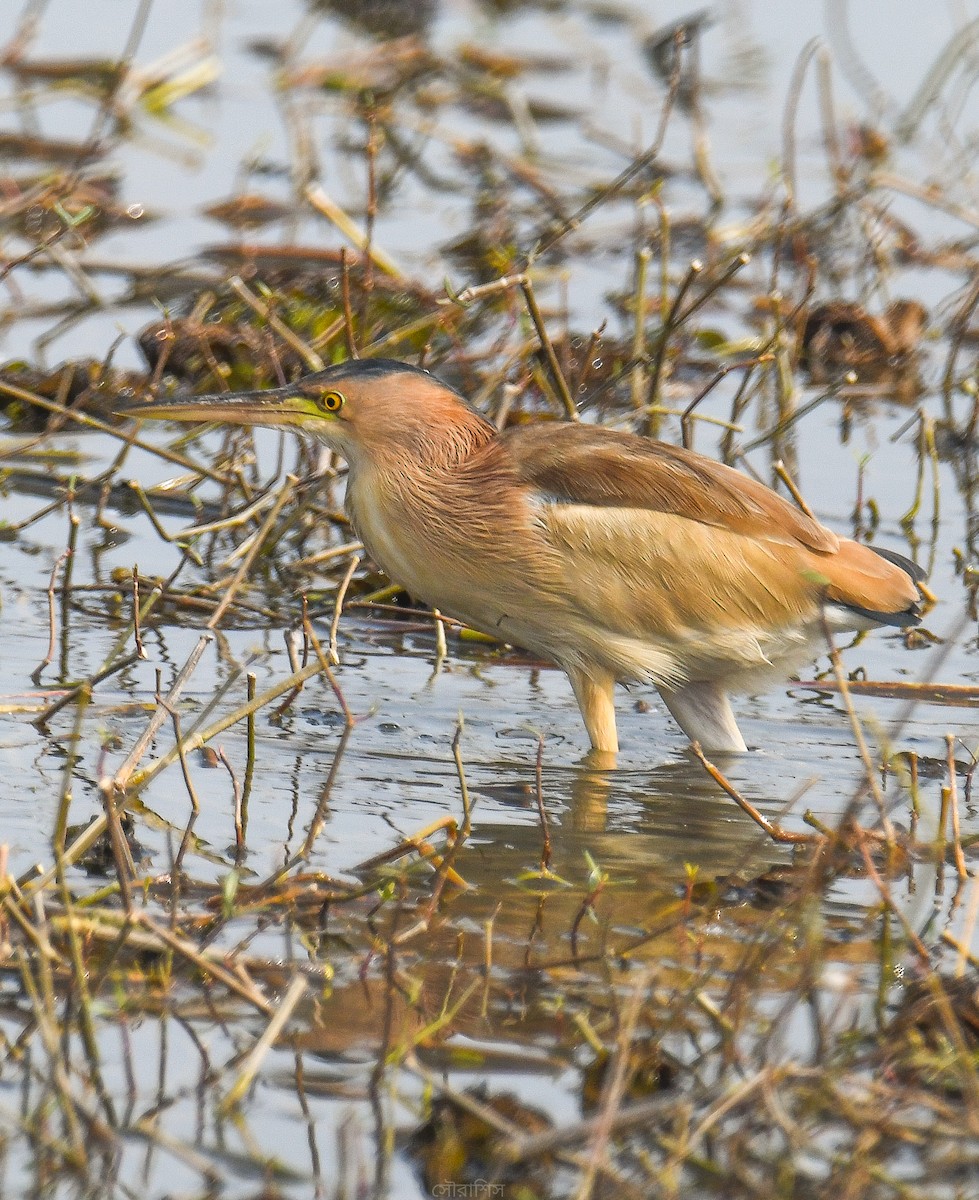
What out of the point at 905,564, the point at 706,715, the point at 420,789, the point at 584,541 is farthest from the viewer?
the point at 905,564

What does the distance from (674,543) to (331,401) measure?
0.87 metres

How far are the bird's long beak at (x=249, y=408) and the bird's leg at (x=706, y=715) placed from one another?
1.11 m

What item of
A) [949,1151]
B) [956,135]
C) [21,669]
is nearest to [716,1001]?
[949,1151]

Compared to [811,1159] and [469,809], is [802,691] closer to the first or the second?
[469,809]

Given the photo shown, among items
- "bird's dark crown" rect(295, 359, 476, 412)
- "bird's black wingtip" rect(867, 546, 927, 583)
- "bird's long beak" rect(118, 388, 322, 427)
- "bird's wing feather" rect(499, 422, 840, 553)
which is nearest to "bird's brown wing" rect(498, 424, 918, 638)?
"bird's wing feather" rect(499, 422, 840, 553)

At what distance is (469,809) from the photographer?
3.72 metres

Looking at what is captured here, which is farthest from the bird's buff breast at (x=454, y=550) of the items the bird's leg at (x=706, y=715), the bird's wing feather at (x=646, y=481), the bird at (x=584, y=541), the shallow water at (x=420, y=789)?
the bird's leg at (x=706, y=715)

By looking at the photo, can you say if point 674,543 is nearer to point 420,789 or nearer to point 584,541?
point 584,541

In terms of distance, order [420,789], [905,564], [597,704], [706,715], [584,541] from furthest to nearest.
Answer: [905,564], [706,715], [597,704], [584,541], [420,789]

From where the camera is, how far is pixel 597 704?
496 centimetres

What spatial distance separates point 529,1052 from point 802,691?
8.71ft

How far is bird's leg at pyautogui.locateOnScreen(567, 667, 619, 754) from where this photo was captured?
195 inches

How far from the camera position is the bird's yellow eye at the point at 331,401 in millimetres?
4891

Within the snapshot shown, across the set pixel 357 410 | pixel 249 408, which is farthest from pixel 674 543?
pixel 249 408
